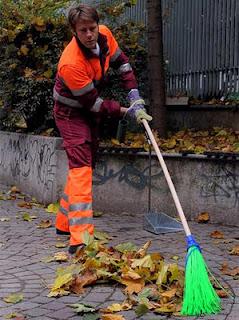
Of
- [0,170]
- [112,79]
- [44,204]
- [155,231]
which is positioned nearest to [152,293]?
[155,231]

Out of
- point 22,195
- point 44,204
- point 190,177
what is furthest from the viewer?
point 22,195

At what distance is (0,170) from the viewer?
363 inches

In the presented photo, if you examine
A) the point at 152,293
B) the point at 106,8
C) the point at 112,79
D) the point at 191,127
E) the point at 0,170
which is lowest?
the point at 152,293

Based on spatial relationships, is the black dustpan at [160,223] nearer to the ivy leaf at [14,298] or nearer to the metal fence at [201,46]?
the ivy leaf at [14,298]

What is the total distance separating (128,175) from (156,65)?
1.61 m

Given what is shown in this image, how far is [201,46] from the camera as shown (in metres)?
8.30

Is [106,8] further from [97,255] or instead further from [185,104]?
[97,255]

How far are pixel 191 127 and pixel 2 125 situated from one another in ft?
9.61

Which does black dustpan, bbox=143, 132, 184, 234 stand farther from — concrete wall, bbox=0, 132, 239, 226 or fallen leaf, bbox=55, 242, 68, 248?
fallen leaf, bbox=55, 242, 68, 248

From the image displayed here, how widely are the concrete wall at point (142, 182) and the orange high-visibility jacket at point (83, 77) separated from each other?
1693 mm

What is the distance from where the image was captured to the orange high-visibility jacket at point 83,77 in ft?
15.7

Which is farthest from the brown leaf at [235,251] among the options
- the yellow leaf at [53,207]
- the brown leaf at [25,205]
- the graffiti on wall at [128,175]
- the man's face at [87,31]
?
the brown leaf at [25,205]

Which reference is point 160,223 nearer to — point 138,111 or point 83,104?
point 138,111

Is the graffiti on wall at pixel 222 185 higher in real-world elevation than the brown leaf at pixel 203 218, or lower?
higher
